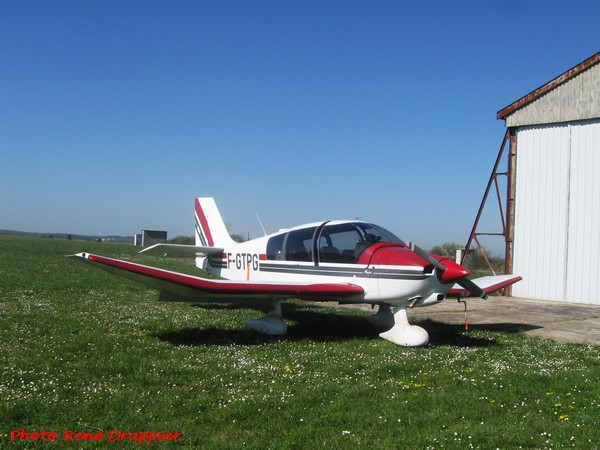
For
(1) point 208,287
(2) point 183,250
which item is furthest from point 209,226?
(1) point 208,287

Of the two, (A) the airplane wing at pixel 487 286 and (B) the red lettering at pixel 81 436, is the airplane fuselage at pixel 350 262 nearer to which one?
(A) the airplane wing at pixel 487 286

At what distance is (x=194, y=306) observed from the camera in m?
12.7

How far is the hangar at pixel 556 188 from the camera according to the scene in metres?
15.9

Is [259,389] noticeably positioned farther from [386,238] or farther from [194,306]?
[194,306]

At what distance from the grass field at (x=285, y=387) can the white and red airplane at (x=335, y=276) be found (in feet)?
1.74

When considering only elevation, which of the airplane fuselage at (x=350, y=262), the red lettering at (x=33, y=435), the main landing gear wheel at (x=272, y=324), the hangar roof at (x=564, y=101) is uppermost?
the hangar roof at (x=564, y=101)

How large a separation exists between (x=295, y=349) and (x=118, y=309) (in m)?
5.08

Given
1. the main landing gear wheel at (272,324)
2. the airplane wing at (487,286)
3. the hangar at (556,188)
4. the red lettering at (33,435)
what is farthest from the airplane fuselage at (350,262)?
the hangar at (556,188)

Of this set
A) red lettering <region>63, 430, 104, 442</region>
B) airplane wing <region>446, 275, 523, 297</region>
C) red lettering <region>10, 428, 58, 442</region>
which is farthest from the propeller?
red lettering <region>10, 428, 58, 442</region>

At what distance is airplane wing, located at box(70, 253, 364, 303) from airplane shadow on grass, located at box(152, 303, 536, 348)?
2.03 feet

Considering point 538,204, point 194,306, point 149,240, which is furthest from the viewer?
point 149,240

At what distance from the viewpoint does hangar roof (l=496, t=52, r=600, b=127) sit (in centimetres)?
1599

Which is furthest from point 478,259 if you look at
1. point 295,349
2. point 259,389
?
point 259,389

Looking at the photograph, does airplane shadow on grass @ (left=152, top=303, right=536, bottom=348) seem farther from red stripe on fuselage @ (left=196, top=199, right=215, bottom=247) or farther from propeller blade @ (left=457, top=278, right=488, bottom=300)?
red stripe on fuselage @ (left=196, top=199, right=215, bottom=247)
